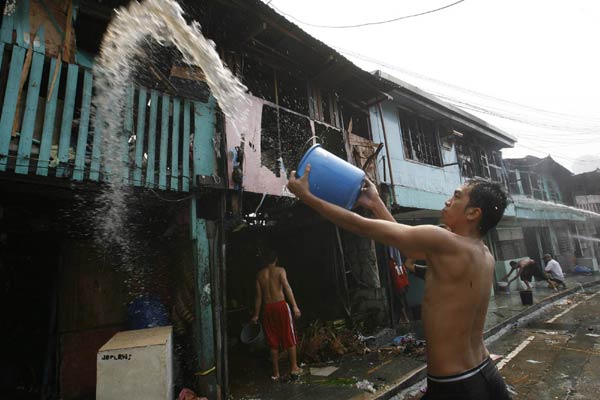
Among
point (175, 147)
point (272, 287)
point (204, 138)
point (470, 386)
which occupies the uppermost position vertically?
point (204, 138)

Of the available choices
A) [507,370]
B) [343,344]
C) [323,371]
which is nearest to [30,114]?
[323,371]

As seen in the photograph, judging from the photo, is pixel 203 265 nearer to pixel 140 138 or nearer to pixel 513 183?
pixel 140 138

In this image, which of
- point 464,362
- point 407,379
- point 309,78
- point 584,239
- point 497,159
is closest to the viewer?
point 464,362

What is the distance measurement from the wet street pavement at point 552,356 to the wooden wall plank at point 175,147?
186 inches

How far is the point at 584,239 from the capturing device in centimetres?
2544

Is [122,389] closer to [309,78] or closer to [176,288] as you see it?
[176,288]

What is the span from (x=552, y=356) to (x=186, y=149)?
782 cm

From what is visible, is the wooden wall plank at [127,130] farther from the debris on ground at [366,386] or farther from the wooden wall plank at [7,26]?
the debris on ground at [366,386]

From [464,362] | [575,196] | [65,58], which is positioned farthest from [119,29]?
[575,196]

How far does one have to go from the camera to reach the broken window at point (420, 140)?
11.5m

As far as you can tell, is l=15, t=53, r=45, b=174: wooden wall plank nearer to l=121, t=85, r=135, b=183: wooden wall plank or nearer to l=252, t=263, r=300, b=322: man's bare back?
l=121, t=85, r=135, b=183: wooden wall plank

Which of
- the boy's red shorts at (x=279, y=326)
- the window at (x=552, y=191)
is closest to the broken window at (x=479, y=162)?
the window at (x=552, y=191)

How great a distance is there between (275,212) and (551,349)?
266 inches

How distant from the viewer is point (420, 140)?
12078mm
